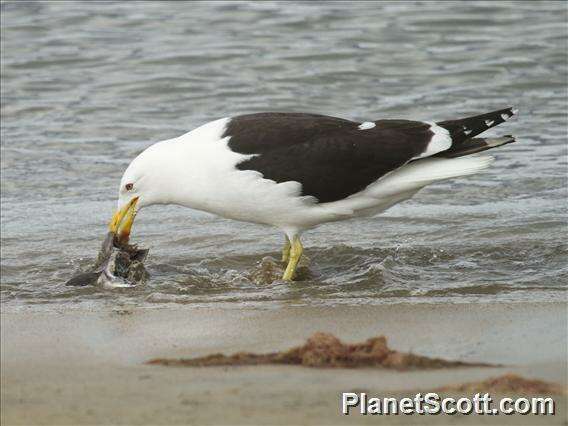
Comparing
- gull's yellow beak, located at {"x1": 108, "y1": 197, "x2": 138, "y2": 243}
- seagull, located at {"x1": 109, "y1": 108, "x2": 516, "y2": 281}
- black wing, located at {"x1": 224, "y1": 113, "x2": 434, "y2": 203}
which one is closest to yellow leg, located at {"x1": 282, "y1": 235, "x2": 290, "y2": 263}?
seagull, located at {"x1": 109, "y1": 108, "x2": 516, "y2": 281}

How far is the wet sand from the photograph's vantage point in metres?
4.18

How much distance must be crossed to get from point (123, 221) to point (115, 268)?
0.35m

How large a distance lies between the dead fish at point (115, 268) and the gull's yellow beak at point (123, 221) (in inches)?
1.3

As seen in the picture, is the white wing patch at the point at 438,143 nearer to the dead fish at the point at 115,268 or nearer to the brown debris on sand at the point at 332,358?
the dead fish at the point at 115,268

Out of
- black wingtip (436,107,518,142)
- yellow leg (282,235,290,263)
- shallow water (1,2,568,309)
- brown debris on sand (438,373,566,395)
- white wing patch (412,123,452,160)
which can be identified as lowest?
shallow water (1,2,568,309)

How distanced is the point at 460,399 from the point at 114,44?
11.4 m

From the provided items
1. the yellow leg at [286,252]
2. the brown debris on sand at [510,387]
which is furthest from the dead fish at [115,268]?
the brown debris on sand at [510,387]

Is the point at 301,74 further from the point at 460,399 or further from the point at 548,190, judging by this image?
the point at 460,399

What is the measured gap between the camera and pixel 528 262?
7.03 m

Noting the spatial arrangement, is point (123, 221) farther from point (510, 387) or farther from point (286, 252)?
point (510, 387)

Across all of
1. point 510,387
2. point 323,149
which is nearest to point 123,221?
point 323,149

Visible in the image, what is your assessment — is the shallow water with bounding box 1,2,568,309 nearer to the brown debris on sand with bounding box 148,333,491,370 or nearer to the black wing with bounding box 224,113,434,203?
the black wing with bounding box 224,113,434,203

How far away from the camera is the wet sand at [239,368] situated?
13.7 feet

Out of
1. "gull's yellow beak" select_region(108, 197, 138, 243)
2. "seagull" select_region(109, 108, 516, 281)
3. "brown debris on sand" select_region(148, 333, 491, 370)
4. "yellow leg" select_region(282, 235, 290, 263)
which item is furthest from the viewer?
"yellow leg" select_region(282, 235, 290, 263)
